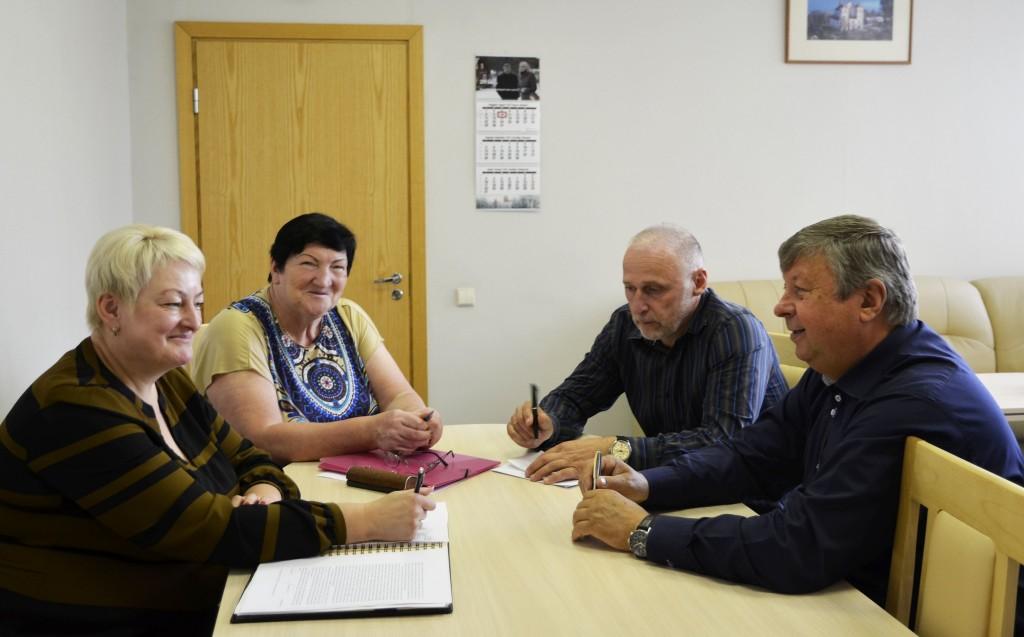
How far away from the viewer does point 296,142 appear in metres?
4.37

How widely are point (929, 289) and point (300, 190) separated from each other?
10.2 ft

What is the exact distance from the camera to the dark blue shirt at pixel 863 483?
4.61 ft

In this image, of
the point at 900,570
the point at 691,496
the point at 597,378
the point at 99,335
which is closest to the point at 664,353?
the point at 597,378

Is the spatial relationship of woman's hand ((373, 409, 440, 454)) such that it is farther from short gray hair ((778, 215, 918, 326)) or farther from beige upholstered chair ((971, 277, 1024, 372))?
beige upholstered chair ((971, 277, 1024, 372))

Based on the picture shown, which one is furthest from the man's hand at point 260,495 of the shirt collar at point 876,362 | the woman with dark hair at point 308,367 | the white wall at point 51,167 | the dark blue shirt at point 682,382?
the white wall at point 51,167

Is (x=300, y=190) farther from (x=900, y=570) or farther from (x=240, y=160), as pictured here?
(x=900, y=570)

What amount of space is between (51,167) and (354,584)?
2.27 meters

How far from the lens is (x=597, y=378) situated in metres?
2.65

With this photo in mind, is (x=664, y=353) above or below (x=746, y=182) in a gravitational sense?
below

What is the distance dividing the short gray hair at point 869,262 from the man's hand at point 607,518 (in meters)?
0.52

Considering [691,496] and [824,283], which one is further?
[691,496]

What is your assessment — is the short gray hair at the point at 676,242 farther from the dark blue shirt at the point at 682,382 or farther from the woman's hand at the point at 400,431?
the woman's hand at the point at 400,431

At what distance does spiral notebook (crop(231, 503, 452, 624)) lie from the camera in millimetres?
1312

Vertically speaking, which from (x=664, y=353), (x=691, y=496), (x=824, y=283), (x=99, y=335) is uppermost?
(x=824, y=283)
